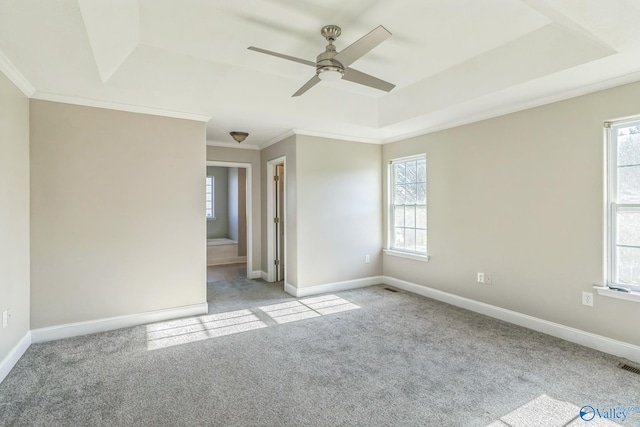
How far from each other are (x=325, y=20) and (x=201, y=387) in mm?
2927

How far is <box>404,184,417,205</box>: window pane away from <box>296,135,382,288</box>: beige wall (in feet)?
1.62

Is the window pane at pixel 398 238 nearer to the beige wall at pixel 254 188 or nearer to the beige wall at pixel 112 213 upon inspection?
the beige wall at pixel 254 188

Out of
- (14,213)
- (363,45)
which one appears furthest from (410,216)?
(14,213)

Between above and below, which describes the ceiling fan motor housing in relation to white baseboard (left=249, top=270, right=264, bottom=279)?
above

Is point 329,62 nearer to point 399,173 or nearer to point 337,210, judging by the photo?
point 337,210

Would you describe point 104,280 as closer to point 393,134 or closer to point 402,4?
point 402,4

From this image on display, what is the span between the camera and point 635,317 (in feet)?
8.87

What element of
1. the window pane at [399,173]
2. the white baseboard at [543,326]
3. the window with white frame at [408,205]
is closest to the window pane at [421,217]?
the window with white frame at [408,205]

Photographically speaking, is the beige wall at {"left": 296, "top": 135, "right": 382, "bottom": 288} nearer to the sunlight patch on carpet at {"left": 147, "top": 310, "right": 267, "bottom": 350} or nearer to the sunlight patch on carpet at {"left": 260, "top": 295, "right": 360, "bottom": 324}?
the sunlight patch on carpet at {"left": 260, "top": 295, "right": 360, "bottom": 324}

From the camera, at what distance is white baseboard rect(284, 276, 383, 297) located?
4.68 metres

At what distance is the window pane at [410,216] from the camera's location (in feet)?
16.2

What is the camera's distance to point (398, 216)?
5.25 m

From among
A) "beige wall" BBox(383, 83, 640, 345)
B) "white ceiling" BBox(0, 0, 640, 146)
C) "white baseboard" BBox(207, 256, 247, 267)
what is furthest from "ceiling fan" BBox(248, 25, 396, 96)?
"white baseboard" BBox(207, 256, 247, 267)

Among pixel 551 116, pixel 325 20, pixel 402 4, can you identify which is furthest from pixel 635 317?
pixel 325 20
